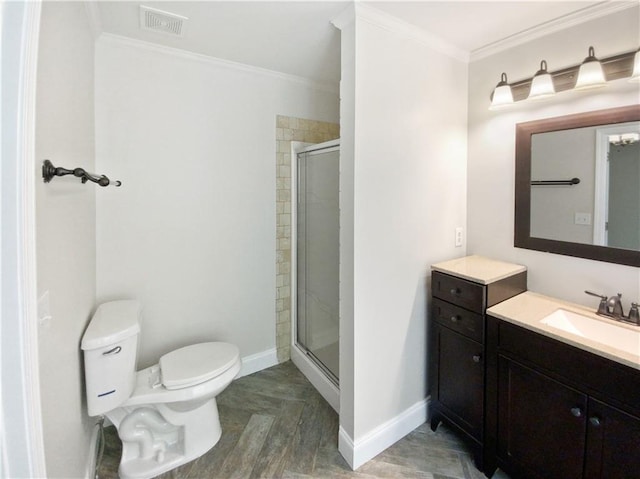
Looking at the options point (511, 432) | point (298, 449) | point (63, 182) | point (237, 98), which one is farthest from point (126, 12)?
point (511, 432)

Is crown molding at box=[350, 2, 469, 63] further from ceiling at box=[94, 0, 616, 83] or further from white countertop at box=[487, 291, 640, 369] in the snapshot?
white countertop at box=[487, 291, 640, 369]

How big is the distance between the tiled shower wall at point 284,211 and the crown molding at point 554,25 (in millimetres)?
1281

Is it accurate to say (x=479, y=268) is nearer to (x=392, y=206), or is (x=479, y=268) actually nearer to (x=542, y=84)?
(x=392, y=206)

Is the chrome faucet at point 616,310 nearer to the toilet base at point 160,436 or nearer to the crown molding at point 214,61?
the toilet base at point 160,436

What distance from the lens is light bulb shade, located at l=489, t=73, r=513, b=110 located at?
182 cm

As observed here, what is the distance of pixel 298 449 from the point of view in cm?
181

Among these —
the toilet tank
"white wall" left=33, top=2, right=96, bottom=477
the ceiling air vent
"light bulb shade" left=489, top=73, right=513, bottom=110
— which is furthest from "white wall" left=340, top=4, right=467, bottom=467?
"white wall" left=33, top=2, right=96, bottom=477

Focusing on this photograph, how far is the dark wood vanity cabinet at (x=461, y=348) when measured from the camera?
5.40ft

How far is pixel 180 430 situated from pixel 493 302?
Result: 6.07ft

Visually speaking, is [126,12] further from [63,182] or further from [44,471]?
[44,471]

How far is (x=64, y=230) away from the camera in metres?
1.21

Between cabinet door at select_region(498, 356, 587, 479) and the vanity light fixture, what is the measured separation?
137 centimetres

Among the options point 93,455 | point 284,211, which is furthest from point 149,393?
point 284,211

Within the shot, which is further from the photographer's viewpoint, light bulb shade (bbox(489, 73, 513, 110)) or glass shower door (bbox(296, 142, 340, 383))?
glass shower door (bbox(296, 142, 340, 383))
